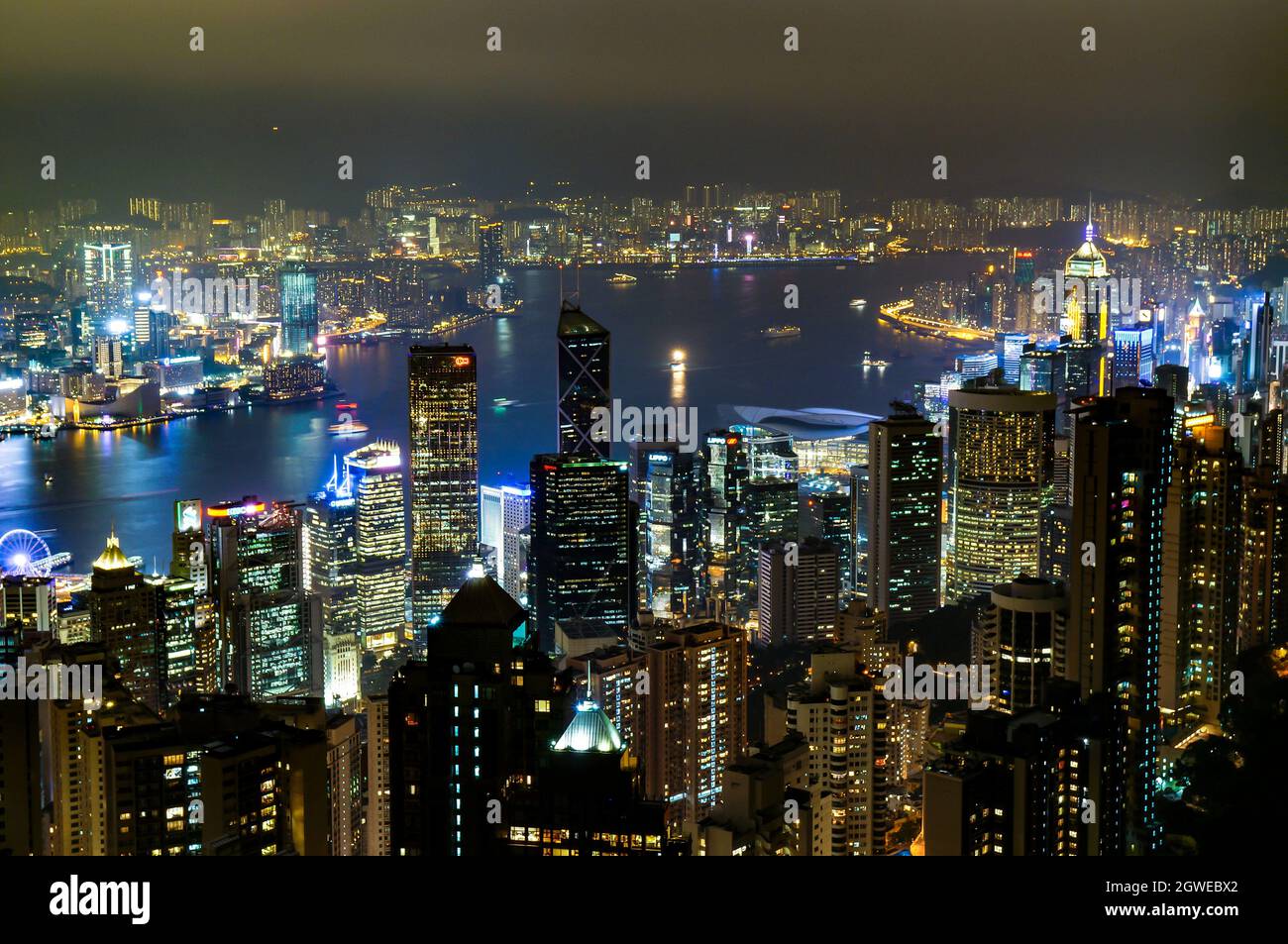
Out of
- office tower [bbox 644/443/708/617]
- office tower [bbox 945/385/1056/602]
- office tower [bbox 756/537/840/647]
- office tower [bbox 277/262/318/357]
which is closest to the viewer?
office tower [bbox 756/537/840/647]

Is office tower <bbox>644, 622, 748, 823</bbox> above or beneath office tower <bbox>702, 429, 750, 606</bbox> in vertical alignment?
beneath

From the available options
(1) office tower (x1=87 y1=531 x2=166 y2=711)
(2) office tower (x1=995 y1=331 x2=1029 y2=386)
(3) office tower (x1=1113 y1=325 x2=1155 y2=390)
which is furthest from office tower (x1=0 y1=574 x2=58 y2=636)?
(2) office tower (x1=995 y1=331 x2=1029 y2=386)

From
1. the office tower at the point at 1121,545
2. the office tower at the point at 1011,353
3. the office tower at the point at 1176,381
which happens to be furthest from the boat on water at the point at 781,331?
the office tower at the point at 1121,545

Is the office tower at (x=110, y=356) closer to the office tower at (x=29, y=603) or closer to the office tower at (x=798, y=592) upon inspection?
the office tower at (x=29, y=603)

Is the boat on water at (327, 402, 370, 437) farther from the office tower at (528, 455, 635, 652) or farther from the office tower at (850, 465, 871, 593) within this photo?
the office tower at (850, 465, 871, 593)

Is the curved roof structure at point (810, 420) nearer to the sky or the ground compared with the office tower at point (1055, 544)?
nearer to the sky
